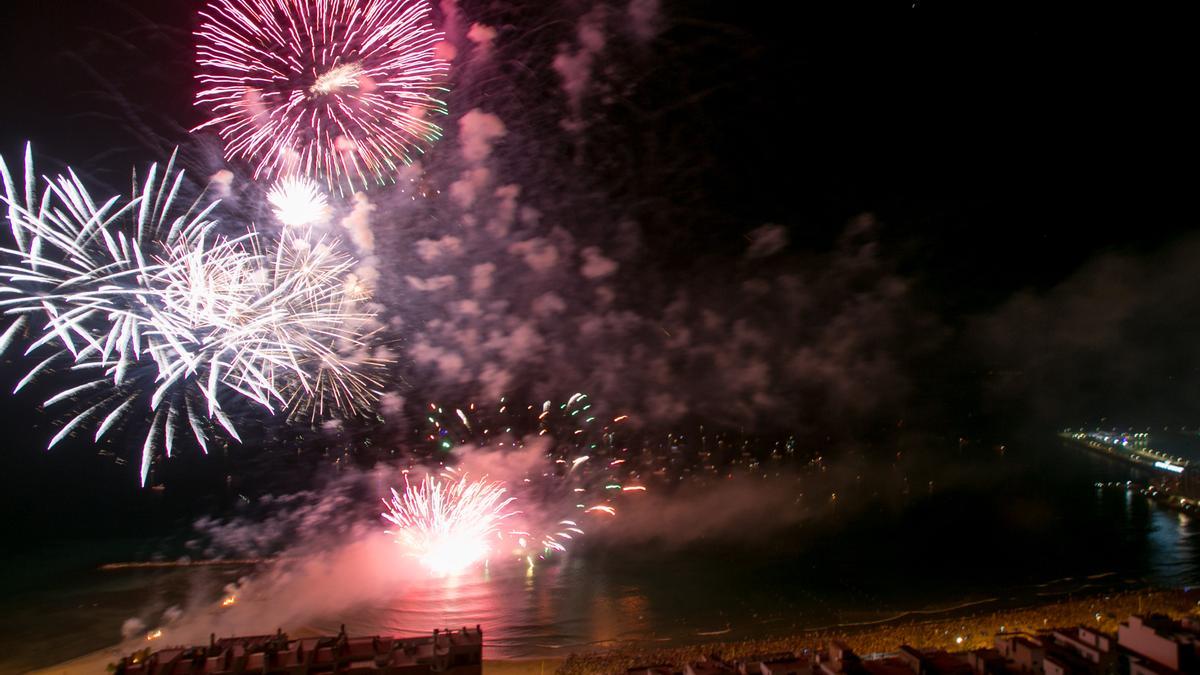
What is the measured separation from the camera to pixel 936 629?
9.55 meters

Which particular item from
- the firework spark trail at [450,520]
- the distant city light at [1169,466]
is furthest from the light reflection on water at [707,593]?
the distant city light at [1169,466]

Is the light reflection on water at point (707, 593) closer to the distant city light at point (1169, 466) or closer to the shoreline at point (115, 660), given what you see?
the shoreline at point (115, 660)

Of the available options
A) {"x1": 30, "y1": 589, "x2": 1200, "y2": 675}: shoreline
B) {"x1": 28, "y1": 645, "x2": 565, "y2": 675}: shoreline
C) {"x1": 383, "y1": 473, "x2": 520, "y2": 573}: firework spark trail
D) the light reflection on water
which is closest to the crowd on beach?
{"x1": 30, "y1": 589, "x2": 1200, "y2": 675}: shoreline

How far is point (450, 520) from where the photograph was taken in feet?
39.8

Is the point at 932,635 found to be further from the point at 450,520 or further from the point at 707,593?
the point at 450,520

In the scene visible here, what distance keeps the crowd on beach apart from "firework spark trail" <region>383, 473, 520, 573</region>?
144 inches

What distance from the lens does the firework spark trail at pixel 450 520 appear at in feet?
40.7

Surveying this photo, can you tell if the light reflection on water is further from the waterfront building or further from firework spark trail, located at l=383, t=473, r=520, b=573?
the waterfront building

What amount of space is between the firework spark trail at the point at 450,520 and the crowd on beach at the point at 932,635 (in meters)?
3.67

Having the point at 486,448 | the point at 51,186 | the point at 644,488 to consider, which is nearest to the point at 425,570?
the point at 486,448

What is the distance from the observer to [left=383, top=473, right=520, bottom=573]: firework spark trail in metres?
12.4

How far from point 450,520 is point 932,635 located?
Answer: 7605 millimetres

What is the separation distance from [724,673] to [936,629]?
5.21 meters

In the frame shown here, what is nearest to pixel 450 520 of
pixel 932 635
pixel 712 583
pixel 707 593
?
pixel 707 593
